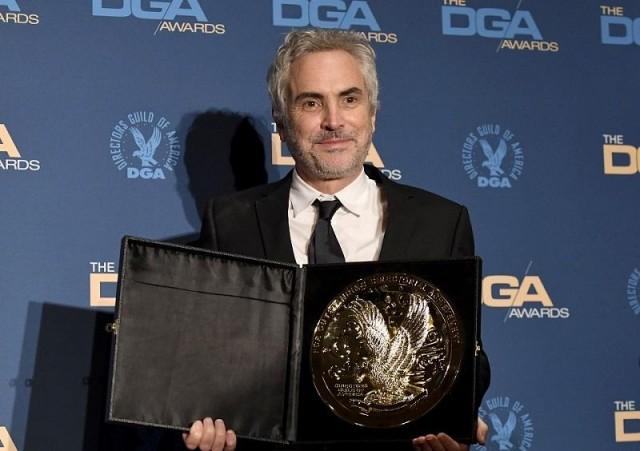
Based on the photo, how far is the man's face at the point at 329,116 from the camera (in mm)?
2209

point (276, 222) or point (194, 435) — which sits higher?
point (276, 222)

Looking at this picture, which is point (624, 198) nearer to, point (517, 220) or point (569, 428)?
point (517, 220)

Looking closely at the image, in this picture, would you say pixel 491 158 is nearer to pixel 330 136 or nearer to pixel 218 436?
pixel 330 136

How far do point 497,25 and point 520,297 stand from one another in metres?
0.74

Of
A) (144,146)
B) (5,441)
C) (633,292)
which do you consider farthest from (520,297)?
(5,441)

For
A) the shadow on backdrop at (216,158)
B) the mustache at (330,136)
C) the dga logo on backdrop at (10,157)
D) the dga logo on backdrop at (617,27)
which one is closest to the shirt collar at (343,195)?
the mustache at (330,136)

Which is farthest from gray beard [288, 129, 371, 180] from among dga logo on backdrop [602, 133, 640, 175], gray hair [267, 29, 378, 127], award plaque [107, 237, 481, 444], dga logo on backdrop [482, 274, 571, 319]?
dga logo on backdrop [602, 133, 640, 175]

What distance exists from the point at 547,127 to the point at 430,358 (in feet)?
3.73

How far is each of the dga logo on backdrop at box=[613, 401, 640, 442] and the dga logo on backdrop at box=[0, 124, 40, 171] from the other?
1.62 metres

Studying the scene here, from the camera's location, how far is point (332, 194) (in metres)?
2.26

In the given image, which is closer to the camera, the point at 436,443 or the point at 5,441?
the point at 436,443

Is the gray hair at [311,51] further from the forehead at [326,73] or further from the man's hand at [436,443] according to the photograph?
the man's hand at [436,443]

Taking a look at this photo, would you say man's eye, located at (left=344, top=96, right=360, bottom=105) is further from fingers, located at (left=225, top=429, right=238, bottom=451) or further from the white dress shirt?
fingers, located at (left=225, top=429, right=238, bottom=451)

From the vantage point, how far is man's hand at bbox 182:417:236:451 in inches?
73.8
